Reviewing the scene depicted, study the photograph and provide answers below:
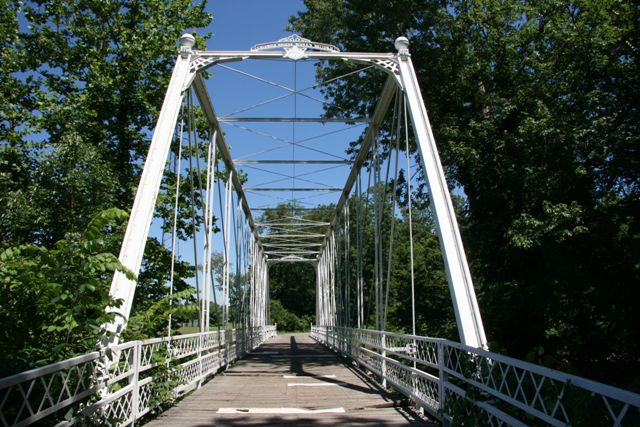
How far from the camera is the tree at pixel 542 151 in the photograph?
11008 mm

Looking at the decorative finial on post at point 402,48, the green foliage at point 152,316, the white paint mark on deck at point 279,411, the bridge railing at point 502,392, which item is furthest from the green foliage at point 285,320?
the green foliage at point 152,316

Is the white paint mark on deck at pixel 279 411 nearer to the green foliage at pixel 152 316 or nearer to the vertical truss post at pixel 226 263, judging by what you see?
the green foliage at pixel 152 316

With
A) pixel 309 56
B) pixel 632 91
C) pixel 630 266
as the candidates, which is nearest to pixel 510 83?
pixel 632 91

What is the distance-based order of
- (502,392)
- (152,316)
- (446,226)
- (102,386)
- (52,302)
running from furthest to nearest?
1. (446,226)
2. (152,316)
3. (102,386)
4. (52,302)
5. (502,392)

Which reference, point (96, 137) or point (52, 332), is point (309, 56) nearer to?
point (52, 332)

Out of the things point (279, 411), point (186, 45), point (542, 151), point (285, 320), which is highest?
point (186, 45)

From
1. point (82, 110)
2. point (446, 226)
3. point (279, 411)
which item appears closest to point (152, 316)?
point (279, 411)

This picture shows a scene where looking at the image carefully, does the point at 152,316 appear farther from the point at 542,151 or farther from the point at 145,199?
the point at 542,151

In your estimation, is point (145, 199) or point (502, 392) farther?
point (145, 199)

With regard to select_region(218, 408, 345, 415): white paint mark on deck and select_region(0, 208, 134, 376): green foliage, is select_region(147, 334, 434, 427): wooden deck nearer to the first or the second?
select_region(218, 408, 345, 415): white paint mark on deck

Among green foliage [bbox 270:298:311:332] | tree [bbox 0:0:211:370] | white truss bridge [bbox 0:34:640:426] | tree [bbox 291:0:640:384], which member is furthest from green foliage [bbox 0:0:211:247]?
green foliage [bbox 270:298:311:332]

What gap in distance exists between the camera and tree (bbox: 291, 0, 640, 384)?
433 inches

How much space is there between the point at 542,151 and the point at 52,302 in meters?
10.7

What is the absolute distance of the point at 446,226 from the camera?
21.5 ft
